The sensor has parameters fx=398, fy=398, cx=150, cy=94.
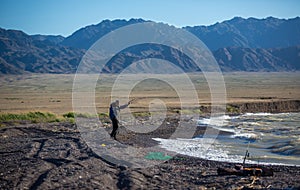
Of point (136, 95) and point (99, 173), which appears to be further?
point (136, 95)

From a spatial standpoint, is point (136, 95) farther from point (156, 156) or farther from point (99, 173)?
point (99, 173)

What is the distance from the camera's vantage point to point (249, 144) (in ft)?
75.7

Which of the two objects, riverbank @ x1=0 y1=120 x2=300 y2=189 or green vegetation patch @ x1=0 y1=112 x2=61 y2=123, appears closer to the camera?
riverbank @ x1=0 y1=120 x2=300 y2=189

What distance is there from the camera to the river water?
18.7 m

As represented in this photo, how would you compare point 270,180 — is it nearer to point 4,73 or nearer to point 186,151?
point 186,151

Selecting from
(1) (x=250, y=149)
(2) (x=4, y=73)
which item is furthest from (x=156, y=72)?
(1) (x=250, y=149)

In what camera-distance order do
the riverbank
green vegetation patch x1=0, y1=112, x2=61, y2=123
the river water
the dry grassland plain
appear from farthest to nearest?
the dry grassland plain → green vegetation patch x1=0, y1=112, x2=61, y2=123 → the river water → the riverbank

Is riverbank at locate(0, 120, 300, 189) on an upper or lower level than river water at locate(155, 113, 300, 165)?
upper

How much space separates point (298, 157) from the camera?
1912 cm

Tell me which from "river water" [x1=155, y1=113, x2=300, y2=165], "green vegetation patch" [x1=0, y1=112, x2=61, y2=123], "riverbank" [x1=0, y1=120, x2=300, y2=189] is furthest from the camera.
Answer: "green vegetation patch" [x1=0, y1=112, x2=61, y2=123]

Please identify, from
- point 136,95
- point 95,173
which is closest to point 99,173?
point 95,173

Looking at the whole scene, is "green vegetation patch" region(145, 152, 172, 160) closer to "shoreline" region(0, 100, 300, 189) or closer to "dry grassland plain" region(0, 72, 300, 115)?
"shoreline" region(0, 100, 300, 189)

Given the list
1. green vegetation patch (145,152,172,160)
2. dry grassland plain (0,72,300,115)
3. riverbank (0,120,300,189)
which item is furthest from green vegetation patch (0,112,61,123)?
green vegetation patch (145,152,172,160)

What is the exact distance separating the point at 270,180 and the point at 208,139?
500 inches
